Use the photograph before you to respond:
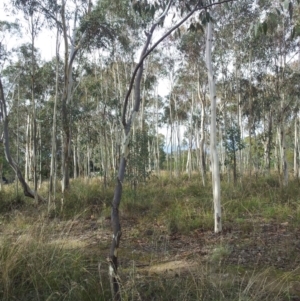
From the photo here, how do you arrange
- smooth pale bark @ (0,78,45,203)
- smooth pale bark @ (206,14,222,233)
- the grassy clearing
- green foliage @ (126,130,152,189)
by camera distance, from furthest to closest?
green foliage @ (126,130,152,189)
smooth pale bark @ (0,78,45,203)
smooth pale bark @ (206,14,222,233)
the grassy clearing

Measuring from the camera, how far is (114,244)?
271 cm

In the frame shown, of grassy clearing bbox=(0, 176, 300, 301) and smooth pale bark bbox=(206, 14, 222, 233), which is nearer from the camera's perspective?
grassy clearing bbox=(0, 176, 300, 301)

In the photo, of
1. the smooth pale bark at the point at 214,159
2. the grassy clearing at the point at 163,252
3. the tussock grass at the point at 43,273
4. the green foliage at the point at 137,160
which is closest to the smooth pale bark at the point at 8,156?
the grassy clearing at the point at 163,252

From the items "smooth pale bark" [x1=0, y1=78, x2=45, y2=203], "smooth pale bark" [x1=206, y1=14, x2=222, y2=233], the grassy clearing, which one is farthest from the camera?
"smooth pale bark" [x1=0, y1=78, x2=45, y2=203]

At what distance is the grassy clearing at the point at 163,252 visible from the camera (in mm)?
3072

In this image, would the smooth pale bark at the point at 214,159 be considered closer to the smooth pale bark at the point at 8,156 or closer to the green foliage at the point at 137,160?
the green foliage at the point at 137,160

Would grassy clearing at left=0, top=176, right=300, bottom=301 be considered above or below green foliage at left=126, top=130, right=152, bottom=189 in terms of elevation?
below

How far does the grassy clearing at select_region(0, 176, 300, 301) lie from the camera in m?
3.07

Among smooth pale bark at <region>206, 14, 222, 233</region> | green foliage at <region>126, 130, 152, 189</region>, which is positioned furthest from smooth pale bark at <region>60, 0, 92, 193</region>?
smooth pale bark at <region>206, 14, 222, 233</region>

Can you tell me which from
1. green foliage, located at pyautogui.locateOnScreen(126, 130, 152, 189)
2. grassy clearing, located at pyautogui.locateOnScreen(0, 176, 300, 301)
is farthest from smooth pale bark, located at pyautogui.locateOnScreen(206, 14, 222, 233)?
green foliage, located at pyautogui.locateOnScreen(126, 130, 152, 189)

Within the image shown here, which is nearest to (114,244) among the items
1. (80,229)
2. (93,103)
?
(80,229)

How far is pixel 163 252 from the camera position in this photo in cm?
488

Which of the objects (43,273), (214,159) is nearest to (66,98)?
(214,159)

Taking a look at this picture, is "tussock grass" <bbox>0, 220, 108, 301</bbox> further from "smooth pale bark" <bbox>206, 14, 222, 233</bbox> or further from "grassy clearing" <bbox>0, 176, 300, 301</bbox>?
"smooth pale bark" <bbox>206, 14, 222, 233</bbox>
